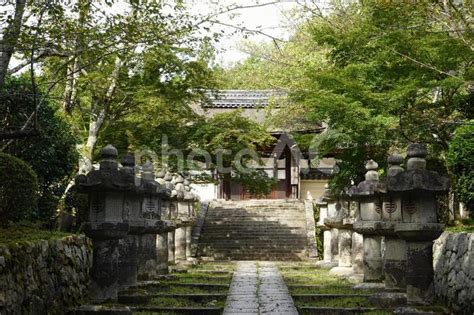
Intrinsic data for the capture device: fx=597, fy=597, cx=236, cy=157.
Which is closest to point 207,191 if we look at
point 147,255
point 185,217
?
point 185,217

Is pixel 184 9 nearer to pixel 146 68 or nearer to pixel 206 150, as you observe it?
pixel 146 68

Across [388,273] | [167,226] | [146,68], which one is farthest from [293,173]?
[388,273]

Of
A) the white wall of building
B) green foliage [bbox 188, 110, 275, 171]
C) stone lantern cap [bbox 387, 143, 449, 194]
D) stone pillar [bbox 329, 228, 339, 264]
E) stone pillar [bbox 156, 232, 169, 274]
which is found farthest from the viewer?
the white wall of building

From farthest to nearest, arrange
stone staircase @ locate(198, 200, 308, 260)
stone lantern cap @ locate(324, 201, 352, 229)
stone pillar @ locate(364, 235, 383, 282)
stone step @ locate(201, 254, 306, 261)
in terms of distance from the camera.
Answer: stone staircase @ locate(198, 200, 308, 260) → stone step @ locate(201, 254, 306, 261) → stone lantern cap @ locate(324, 201, 352, 229) → stone pillar @ locate(364, 235, 383, 282)

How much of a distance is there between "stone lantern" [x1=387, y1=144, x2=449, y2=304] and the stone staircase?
14494 millimetres

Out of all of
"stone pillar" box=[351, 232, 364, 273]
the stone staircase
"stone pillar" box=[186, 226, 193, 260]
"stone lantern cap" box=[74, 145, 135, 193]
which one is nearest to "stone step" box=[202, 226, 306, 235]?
the stone staircase

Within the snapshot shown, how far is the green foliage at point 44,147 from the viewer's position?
1175 centimetres

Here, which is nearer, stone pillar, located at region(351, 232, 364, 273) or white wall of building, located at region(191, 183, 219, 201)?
stone pillar, located at region(351, 232, 364, 273)

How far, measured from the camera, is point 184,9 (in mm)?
10609

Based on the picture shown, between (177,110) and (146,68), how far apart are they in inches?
77.2

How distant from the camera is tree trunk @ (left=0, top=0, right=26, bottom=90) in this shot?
26.3 ft

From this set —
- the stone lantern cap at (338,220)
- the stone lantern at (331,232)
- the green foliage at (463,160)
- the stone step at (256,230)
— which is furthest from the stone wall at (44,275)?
the stone step at (256,230)

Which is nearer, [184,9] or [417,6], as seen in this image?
[184,9]

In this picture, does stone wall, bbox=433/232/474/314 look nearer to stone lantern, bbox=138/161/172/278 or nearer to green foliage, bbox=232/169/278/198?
stone lantern, bbox=138/161/172/278
